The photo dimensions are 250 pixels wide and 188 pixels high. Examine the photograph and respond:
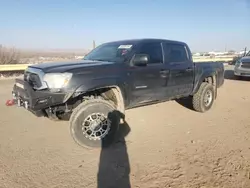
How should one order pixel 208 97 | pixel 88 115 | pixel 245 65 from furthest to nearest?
pixel 245 65 → pixel 208 97 → pixel 88 115

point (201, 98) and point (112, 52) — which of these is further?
point (201, 98)

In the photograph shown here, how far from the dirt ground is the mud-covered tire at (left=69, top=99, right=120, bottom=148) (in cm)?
15

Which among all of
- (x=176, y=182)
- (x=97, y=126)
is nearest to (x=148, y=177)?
(x=176, y=182)

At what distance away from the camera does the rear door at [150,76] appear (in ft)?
16.4

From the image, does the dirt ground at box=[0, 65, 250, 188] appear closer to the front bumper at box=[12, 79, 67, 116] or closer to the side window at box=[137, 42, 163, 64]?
the front bumper at box=[12, 79, 67, 116]

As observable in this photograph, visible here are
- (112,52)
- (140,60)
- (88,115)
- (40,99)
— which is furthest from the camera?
(112,52)

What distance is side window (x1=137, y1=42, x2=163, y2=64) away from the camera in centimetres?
537

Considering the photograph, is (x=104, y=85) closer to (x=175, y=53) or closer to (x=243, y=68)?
(x=175, y=53)

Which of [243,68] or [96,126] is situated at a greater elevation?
[243,68]

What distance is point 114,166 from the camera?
3.70 m

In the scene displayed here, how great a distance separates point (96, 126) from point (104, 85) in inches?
29.5

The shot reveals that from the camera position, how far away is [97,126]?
4.50 m

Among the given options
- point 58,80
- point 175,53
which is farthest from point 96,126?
point 175,53

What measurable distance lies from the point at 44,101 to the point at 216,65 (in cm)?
521
